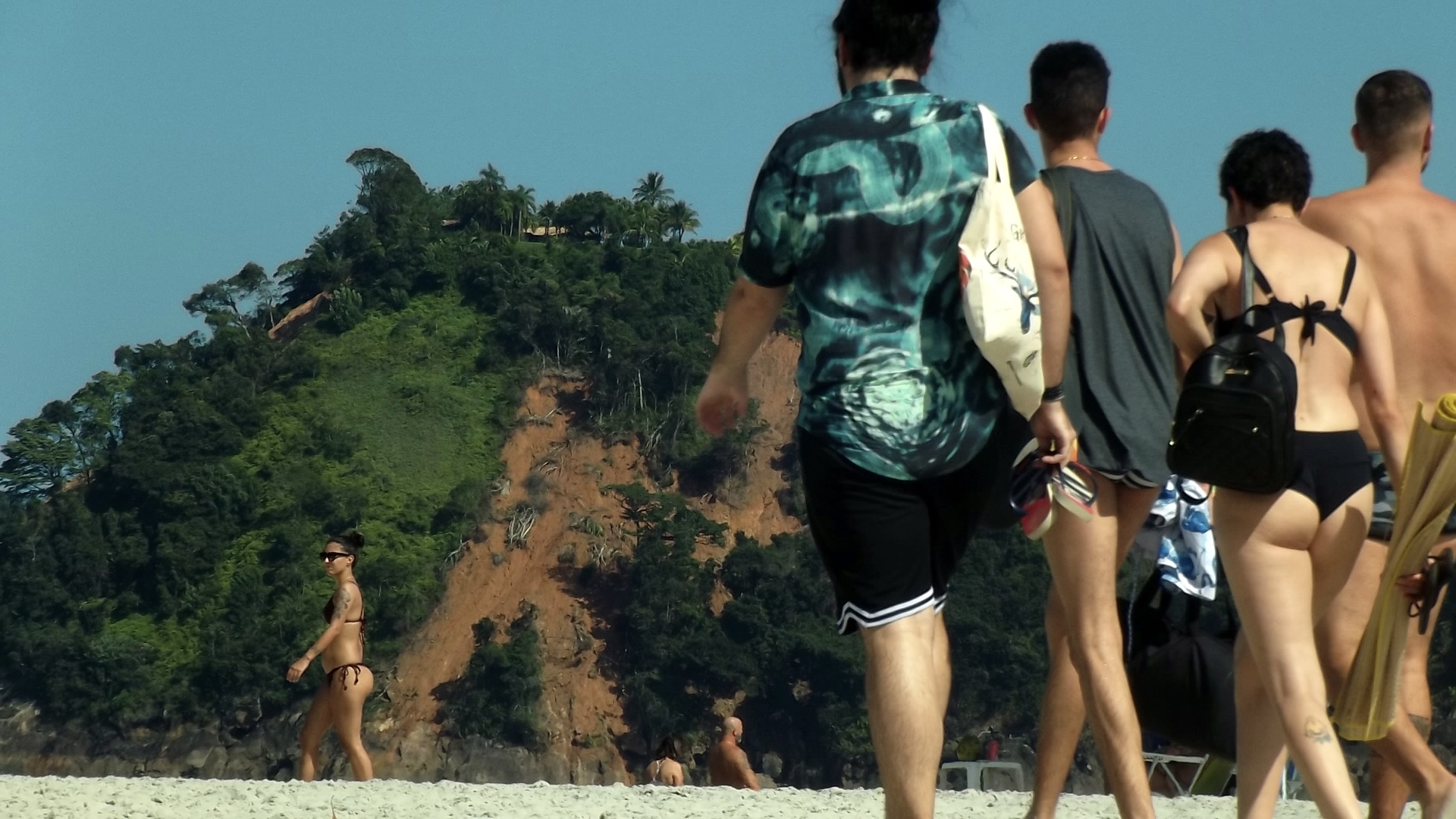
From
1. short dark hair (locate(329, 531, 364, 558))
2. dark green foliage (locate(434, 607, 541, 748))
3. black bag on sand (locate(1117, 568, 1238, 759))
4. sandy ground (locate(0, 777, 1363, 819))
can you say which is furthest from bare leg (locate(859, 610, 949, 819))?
dark green foliage (locate(434, 607, 541, 748))

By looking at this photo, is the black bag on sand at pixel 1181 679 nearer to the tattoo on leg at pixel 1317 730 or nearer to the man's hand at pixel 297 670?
the tattoo on leg at pixel 1317 730

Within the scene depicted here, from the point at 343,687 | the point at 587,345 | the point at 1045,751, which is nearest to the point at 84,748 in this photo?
the point at 587,345

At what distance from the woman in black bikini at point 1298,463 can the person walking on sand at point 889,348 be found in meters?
0.80

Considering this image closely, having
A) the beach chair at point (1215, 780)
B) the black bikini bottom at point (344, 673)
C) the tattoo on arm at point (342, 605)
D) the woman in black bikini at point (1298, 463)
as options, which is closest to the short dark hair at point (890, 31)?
the woman in black bikini at point (1298, 463)

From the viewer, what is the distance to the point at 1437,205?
17.7ft

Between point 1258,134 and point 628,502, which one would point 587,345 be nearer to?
point 628,502

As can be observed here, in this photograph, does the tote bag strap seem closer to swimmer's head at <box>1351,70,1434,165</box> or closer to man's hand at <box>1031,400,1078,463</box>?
man's hand at <box>1031,400,1078,463</box>

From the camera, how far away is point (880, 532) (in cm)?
398

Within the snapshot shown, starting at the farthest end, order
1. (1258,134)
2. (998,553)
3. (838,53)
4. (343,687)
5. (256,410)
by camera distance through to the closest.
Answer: (256,410) < (998,553) < (343,687) < (1258,134) < (838,53)

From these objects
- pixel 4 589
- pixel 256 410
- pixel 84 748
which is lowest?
pixel 84 748

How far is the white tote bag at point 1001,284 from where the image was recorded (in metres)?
4.04

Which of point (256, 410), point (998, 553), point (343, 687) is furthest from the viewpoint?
point (256, 410)

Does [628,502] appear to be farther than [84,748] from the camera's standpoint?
Yes

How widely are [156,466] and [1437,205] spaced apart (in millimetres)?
77150
